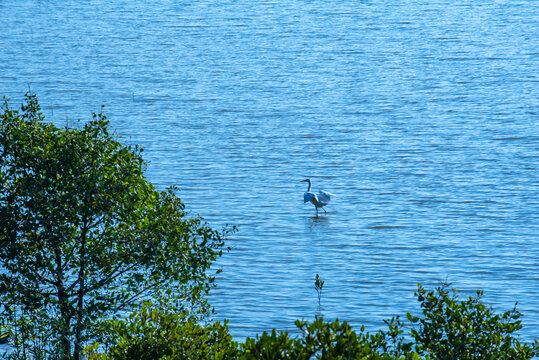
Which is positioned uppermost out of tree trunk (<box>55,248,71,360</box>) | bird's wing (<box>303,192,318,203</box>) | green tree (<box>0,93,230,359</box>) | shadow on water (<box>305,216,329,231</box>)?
bird's wing (<box>303,192,318,203</box>)

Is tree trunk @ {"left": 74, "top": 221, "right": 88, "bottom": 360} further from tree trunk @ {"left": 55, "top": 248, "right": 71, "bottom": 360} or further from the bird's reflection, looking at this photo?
the bird's reflection

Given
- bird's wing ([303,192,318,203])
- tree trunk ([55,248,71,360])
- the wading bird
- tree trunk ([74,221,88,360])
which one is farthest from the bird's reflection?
tree trunk ([55,248,71,360])

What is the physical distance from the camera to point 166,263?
15445 millimetres

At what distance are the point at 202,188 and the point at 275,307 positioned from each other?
12731 mm

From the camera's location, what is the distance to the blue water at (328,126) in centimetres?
2642

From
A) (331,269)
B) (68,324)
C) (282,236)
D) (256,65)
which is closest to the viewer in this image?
(68,324)

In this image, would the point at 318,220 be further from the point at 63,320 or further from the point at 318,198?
the point at 63,320

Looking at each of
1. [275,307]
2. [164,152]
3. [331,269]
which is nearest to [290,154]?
[164,152]

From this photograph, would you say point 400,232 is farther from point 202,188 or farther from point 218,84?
point 218,84

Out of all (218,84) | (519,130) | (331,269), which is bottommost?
(331,269)

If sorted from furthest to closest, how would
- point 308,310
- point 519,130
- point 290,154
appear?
point 519,130 → point 290,154 → point 308,310

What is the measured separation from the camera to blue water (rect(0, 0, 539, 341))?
26422 millimetres

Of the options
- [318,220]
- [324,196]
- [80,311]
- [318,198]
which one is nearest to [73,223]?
[80,311]

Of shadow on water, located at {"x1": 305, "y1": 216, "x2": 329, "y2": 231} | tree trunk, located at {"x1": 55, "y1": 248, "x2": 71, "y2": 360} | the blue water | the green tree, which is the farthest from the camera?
shadow on water, located at {"x1": 305, "y1": 216, "x2": 329, "y2": 231}
